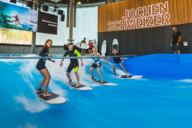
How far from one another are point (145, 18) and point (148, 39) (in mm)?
1511

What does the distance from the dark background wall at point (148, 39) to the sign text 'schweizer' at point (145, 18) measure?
36 centimetres

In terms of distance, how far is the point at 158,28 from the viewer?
768 centimetres

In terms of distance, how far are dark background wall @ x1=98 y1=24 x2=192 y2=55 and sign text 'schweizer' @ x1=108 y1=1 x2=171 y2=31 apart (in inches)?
14.4

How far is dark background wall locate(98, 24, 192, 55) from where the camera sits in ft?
22.8

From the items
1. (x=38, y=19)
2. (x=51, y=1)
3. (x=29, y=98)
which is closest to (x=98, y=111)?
(x=29, y=98)

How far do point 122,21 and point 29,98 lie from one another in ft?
27.8


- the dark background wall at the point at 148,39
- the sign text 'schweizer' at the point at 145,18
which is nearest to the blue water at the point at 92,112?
the dark background wall at the point at 148,39

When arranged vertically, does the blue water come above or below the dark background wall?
below

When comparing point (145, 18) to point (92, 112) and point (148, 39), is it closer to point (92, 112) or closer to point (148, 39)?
point (148, 39)

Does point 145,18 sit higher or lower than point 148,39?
higher

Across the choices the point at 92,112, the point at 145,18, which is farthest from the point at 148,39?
the point at 92,112

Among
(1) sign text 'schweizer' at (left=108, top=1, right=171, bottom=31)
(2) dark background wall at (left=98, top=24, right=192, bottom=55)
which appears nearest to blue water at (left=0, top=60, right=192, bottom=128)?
(2) dark background wall at (left=98, top=24, right=192, bottom=55)

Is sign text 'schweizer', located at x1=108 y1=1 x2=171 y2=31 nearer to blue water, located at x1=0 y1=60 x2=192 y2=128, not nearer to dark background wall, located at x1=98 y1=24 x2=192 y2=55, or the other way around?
A: dark background wall, located at x1=98 y1=24 x2=192 y2=55

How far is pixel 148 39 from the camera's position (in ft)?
26.6
